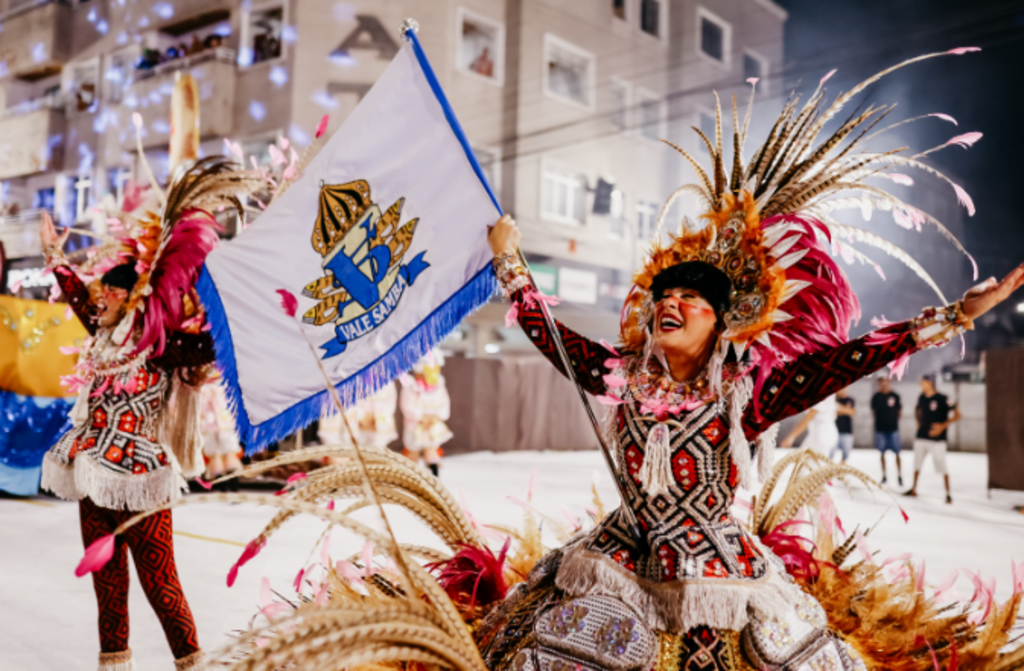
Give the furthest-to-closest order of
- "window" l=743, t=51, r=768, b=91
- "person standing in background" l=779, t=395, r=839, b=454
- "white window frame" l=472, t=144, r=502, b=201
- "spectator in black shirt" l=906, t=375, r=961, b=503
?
"window" l=743, t=51, r=768, b=91
"white window frame" l=472, t=144, r=502, b=201
"person standing in background" l=779, t=395, r=839, b=454
"spectator in black shirt" l=906, t=375, r=961, b=503

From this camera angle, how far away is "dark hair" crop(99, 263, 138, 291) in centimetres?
292

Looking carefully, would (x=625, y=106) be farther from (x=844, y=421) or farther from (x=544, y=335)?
(x=544, y=335)

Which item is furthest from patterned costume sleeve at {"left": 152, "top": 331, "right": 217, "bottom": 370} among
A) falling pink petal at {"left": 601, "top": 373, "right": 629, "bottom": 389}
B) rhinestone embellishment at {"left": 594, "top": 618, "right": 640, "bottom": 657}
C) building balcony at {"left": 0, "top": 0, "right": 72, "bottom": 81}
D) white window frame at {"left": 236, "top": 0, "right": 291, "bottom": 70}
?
building balcony at {"left": 0, "top": 0, "right": 72, "bottom": 81}

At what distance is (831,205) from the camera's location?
7.33 ft

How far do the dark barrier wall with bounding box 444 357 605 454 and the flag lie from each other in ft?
31.7

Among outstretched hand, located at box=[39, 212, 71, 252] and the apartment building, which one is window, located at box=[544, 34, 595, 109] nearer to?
the apartment building

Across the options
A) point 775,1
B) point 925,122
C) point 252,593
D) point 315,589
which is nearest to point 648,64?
point 775,1

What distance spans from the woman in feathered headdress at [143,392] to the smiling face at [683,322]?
1.78 metres

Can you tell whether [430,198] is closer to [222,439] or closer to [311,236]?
[311,236]

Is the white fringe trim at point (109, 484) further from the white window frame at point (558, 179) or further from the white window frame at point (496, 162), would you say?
the white window frame at point (558, 179)

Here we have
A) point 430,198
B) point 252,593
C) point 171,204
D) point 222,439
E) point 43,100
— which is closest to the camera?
point 430,198

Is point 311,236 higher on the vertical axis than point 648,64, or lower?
lower

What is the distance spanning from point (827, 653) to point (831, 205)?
1156mm

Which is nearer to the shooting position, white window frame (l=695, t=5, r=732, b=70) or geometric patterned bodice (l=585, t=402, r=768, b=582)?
geometric patterned bodice (l=585, t=402, r=768, b=582)
